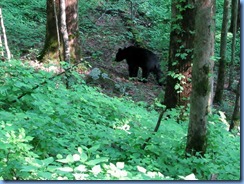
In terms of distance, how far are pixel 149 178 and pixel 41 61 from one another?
7.42 meters

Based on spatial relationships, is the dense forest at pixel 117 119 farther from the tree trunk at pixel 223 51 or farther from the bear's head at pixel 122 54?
→ the bear's head at pixel 122 54

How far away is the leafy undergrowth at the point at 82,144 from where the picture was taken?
285cm

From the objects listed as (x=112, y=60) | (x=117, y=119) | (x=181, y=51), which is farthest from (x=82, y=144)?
(x=112, y=60)

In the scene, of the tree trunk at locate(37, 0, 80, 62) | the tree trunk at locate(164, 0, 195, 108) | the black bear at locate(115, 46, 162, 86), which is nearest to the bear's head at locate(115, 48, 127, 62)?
the black bear at locate(115, 46, 162, 86)

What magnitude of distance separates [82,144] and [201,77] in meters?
1.45

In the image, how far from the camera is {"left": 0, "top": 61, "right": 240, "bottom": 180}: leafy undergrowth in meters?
2.85

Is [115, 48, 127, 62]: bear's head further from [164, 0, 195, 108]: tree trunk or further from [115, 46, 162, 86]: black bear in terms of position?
[164, 0, 195, 108]: tree trunk

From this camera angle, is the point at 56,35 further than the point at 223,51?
No

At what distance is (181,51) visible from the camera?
7430mm

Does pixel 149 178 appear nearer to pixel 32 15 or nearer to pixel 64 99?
pixel 64 99

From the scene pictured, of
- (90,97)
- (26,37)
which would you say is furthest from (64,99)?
(26,37)

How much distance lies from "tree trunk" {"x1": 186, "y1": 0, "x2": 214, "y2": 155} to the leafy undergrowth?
20 cm

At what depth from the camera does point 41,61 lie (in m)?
9.60

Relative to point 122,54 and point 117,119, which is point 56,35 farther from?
point 117,119
